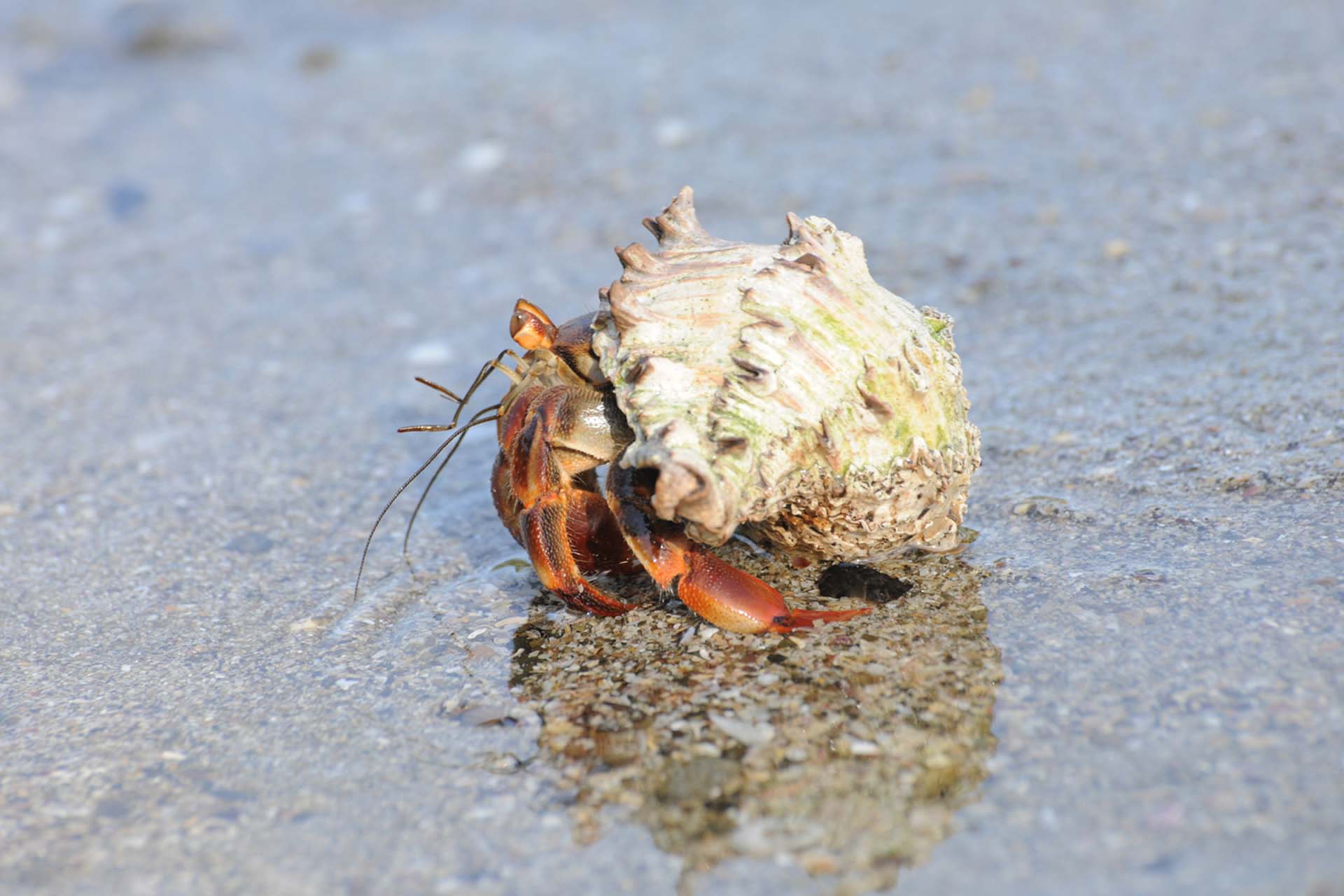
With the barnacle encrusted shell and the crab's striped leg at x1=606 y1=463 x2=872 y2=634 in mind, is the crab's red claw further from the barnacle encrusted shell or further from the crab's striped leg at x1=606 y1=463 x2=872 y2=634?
the barnacle encrusted shell

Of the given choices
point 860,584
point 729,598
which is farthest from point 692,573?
point 860,584

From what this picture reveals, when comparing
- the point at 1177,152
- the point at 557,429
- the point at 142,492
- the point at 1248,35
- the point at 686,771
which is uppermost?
the point at 1248,35

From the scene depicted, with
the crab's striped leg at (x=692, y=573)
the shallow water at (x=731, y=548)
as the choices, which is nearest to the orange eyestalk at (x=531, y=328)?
the crab's striped leg at (x=692, y=573)

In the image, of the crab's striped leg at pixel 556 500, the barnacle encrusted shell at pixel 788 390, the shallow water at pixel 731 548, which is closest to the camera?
the shallow water at pixel 731 548

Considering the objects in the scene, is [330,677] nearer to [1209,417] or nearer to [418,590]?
[418,590]

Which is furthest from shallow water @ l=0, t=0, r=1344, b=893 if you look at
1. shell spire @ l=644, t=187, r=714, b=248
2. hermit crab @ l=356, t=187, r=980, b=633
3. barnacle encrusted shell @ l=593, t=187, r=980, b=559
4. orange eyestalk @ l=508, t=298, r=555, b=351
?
shell spire @ l=644, t=187, r=714, b=248

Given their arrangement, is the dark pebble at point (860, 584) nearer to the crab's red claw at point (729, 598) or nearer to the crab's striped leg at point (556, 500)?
the crab's red claw at point (729, 598)

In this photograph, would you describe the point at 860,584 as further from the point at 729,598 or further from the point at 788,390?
the point at 788,390

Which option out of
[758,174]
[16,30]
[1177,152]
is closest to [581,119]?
[758,174]
